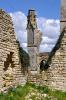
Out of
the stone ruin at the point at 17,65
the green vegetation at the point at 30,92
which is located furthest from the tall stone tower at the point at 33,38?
the green vegetation at the point at 30,92

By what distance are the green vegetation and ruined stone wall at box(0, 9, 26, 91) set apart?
34 cm

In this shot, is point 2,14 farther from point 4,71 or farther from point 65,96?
point 65,96

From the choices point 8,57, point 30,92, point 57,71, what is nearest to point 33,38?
point 57,71

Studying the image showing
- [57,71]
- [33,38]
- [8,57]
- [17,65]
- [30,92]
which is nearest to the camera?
[30,92]

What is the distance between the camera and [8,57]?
12.7m

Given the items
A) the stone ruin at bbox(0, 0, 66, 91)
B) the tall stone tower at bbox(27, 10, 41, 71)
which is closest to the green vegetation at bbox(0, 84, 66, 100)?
the stone ruin at bbox(0, 0, 66, 91)

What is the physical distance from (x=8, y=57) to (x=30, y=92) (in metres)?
1.38

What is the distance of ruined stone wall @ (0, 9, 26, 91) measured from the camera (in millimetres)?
12008

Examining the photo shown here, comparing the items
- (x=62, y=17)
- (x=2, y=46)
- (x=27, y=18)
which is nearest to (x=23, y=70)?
(x=2, y=46)

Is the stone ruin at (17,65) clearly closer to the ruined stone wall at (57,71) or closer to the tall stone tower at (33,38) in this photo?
the ruined stone wall at (57,71)

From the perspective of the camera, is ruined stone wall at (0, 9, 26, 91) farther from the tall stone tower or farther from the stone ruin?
the tall stone tower

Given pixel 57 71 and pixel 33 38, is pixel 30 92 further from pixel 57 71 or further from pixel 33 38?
pixel 33 38

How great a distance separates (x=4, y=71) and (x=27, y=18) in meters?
23.6

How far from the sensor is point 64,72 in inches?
516
